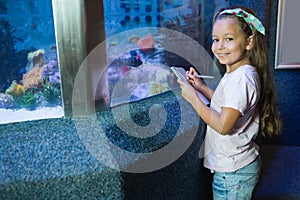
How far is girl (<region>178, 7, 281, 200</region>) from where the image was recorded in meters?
0.81

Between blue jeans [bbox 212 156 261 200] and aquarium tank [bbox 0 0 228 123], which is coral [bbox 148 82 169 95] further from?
blue jeans [bbox 212 156 261 200]

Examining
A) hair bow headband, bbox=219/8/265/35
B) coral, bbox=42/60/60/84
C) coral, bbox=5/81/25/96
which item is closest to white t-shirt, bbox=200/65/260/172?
hair bow headband, bbox=219/8/265/35

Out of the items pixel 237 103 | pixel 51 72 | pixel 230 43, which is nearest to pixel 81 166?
pixel 51 72

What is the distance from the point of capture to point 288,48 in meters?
1.62

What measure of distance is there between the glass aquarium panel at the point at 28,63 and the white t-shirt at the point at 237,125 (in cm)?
50

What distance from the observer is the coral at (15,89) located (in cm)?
85

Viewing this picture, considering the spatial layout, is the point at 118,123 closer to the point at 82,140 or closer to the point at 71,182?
the point at 82,140

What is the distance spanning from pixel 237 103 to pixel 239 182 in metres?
0.29

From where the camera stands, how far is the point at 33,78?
2.82ft

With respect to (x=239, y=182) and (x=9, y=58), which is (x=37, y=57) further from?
(x=239, y=182)

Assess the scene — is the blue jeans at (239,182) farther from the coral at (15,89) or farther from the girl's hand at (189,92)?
the coral at (15,89)

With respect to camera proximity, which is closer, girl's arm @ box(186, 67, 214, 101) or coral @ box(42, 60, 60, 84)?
coral @ box(42, 60, 60, 84)

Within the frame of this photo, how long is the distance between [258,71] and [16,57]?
0.73 m

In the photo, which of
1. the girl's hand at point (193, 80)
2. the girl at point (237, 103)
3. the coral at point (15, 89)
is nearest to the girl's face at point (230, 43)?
the girl at point (237, 103)
